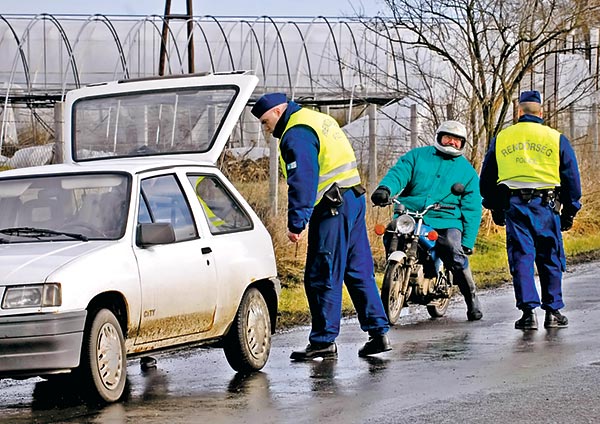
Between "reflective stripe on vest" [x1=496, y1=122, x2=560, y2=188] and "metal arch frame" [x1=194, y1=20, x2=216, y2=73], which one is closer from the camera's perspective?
"reflective stripe on vest" [x1=496, y1=122, x2=560, y2=188]

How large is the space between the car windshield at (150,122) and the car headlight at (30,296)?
271 centimetres

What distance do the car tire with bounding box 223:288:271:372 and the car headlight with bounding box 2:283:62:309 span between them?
6.22 ft

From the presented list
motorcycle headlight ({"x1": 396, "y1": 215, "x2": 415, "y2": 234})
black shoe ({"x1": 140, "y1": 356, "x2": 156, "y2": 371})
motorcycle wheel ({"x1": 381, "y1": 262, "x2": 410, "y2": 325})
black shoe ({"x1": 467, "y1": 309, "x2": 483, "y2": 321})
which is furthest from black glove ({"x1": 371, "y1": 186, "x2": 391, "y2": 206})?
black shoe ({"x1": 140, "y1": 356, "x2": 156, "y2": 371})

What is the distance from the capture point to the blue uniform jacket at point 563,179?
38.4 ft

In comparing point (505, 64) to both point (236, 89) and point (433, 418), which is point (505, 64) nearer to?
point (236, 89)

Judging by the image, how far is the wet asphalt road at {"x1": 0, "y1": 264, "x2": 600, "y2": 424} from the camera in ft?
24.0

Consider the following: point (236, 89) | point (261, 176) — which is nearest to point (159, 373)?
point (236, 89)

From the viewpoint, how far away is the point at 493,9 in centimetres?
2116

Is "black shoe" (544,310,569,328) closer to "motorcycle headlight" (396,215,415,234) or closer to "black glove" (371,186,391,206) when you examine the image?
"motorcycle headlight" (396,215,415,234)

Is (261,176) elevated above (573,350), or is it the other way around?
(261,176)

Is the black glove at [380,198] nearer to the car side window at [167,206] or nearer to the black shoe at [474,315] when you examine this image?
the black shoe at [474,315]

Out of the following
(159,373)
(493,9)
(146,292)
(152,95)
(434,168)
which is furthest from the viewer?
(493,9)

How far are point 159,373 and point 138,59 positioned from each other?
2270 centimetres

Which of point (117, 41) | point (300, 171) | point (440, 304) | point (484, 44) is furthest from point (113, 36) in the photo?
point (300, 171)
